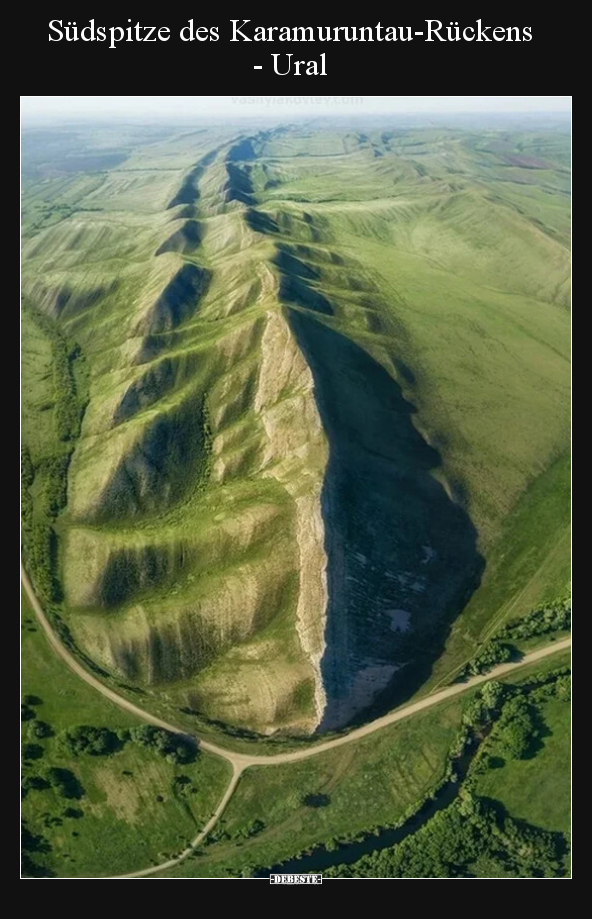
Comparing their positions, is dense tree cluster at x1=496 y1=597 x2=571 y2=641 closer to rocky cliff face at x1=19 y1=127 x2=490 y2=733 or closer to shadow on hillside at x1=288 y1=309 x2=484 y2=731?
shadow on hillside at x1=288 y1=309 x2=484 y2=731

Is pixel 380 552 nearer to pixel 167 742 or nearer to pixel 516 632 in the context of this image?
pixel 516 632

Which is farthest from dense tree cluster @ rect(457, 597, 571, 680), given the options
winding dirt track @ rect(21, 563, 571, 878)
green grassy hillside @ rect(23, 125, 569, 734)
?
green grassy hillside @ rect(23, 125, 569, 734)

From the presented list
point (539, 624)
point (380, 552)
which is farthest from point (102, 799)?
point (539, 624)

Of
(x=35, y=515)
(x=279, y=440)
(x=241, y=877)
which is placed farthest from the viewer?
(x=35, y=515)

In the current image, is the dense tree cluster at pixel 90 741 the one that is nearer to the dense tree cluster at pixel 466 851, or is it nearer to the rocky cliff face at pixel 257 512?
the rocky cliff face at pixel 257 512

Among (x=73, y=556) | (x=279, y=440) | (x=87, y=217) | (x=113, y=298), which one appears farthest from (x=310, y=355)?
(x=87, y=217)

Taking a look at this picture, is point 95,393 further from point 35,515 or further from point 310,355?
point 310,355

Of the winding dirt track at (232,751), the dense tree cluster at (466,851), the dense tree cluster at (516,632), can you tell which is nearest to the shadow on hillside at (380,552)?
the winding dirt track at (232,751)
